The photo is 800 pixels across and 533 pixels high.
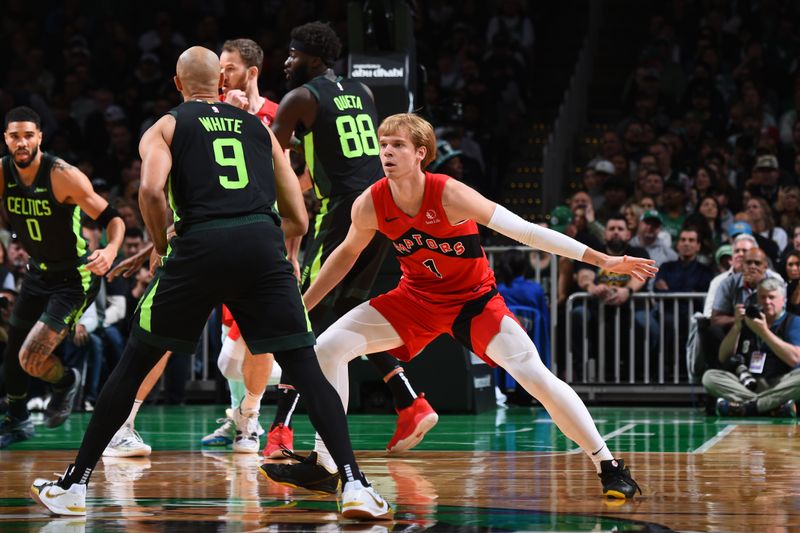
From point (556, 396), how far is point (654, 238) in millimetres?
7539

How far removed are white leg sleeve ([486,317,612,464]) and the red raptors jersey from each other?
1.38 feet

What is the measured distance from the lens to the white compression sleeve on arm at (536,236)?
17.3 feet

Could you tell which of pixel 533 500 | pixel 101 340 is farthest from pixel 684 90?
pixel 533 500

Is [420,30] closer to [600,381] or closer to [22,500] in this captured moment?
[600,381]

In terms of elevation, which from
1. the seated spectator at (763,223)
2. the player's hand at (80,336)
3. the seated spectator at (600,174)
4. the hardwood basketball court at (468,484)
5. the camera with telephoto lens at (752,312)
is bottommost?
the hardwood basketball court at (468,484)

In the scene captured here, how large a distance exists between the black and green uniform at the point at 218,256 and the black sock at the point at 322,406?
0.06m

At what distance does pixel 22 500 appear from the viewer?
5.41 metres

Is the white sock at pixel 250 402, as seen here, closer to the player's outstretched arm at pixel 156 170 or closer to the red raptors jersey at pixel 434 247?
the red raptors jersey at pixel 434 247

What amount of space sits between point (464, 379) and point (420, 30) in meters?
8.33

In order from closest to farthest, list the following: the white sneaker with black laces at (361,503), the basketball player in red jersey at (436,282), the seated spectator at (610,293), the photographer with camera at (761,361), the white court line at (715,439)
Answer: the white sneaker with black laces at (361,503)
the basketball player in red jersey at (436,282)
the white court line at (715,439)
the photographer with camera at (761,361)
the seated spectator at (610,293)

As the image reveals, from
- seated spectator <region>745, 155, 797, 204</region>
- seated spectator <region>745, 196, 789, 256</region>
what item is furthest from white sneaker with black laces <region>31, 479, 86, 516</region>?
seated spectator <region>745, 155, 797, 204</region>

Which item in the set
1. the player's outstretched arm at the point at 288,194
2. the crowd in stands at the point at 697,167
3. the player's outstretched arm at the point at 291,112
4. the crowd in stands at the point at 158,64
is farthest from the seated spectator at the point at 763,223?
the player's outstretched arm at the point at 288,194

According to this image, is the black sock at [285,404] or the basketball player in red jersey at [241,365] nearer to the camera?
the black sock at [285,404]

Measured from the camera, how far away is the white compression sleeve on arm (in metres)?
5.26
